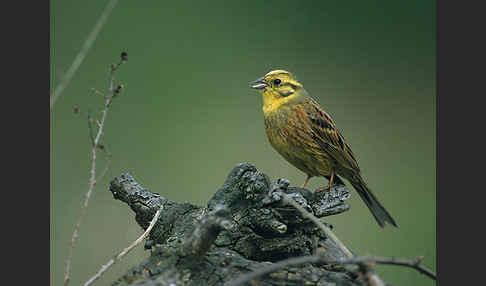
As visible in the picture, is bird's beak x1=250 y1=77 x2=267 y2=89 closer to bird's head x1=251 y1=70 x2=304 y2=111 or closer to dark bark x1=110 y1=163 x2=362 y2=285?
bird's head x1=251 y1=70 x2=304 y2=111

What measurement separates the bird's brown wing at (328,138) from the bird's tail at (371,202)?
62 mm

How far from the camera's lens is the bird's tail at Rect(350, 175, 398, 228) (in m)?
2.45

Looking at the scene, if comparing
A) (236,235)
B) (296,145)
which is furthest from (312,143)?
(236,235)

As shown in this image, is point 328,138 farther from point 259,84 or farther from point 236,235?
point 236,235

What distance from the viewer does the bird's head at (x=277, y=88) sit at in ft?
8.98

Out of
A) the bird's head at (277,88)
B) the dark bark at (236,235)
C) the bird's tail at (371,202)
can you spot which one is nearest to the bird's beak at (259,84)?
the bird's head at (277,88)

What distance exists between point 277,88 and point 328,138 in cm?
38

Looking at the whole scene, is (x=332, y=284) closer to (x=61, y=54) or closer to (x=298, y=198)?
(x=298, y=198)

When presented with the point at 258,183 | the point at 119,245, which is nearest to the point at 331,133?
the point at 258,183

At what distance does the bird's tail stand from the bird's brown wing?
6cm

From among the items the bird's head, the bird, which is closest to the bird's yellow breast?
the bird

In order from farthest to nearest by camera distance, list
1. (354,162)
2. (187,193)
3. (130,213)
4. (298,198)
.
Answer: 1. (187,193)
2. (130,213)
3. (354,162)
4. (298,198)

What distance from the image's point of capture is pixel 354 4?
3879 mm

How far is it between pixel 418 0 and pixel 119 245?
238 centimetres
